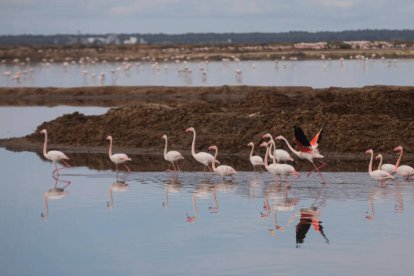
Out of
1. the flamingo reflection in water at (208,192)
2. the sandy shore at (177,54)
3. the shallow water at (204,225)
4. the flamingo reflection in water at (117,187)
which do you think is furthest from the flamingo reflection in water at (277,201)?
the sandy shore at (177,54)

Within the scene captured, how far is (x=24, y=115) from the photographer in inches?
1802

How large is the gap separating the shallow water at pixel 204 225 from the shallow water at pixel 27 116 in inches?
488

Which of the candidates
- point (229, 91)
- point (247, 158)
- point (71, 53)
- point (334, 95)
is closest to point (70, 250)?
point (247, 158)

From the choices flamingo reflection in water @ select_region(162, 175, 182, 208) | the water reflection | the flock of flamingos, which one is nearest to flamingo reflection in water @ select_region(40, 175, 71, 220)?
the flock of flamingos

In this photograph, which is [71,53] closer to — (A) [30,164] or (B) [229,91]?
(B) [229,91]

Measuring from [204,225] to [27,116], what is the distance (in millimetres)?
28036

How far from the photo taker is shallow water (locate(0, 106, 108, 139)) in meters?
37.6

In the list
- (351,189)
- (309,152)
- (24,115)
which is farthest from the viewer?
(24,115)

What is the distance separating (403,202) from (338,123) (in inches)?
367

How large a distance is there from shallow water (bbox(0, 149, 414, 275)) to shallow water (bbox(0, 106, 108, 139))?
12383mm

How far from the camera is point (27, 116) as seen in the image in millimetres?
44969

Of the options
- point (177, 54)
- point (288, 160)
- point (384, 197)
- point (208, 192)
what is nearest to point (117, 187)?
point (208, 192)

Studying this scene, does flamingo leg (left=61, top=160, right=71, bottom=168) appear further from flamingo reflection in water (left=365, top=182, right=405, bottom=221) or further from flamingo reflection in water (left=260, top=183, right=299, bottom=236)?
flamingo reflection in water (left=365, top=182, right=405, bottom=221)

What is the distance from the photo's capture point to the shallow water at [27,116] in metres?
37.6
